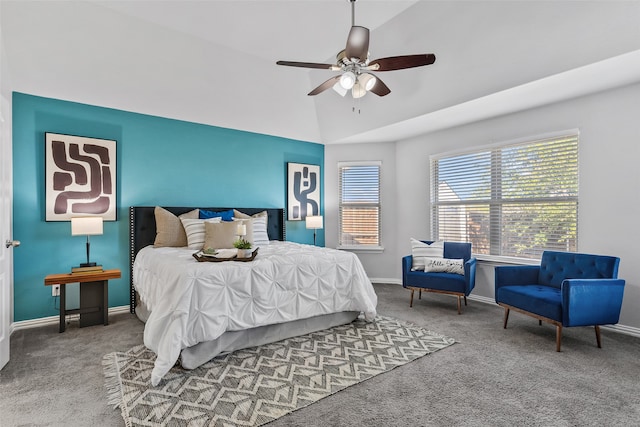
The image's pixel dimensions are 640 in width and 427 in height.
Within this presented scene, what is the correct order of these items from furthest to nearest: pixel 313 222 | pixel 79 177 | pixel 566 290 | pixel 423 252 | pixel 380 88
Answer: pixel 313 222
pixel 423 252
pixel 79 177
pixel 380 88
pixel 566 290

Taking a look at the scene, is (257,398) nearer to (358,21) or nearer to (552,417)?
(552,417)

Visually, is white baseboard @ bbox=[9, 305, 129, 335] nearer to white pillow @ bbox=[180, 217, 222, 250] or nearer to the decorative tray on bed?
white pillow @ bbox=[180, 217, 222, 250]

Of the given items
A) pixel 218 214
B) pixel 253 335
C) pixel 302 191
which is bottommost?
pixel 253 335

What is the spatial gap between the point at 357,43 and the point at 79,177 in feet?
11.5

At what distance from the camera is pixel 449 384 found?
2354 millimetres

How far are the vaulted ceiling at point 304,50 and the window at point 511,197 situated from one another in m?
0.61

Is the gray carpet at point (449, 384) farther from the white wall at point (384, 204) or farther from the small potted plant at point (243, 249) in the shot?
the white wall at point (384, 204)

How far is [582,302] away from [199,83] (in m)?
4.79

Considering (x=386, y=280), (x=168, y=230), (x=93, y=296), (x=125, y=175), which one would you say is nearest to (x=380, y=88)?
(x=168, y=230)

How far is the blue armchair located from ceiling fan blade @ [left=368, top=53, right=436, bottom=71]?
8.26ft

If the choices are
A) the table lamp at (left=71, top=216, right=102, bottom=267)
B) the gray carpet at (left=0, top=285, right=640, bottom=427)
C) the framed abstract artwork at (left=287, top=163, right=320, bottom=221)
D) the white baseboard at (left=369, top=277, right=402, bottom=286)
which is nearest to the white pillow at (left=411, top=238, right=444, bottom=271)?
the gray carpet at (left=0, top=285, right=640, bottom=427)

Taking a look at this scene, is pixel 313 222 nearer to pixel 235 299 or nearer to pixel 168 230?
pixel 168 230

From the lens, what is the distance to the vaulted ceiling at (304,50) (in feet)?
9.37

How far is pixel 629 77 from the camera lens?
3133 mm
